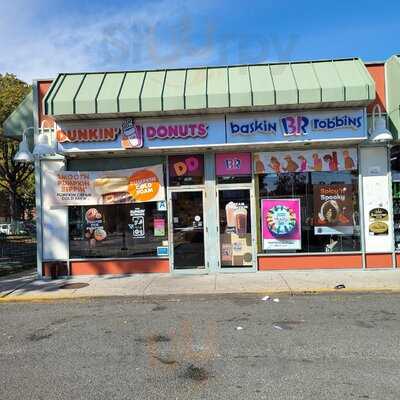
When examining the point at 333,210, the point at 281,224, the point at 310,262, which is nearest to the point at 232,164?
the point at 281,224

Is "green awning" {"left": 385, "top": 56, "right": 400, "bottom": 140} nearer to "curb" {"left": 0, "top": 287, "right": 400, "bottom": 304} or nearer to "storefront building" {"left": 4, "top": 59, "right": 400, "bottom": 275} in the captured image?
"storefront building" {"left": 4, "top": 59, "right": 400, "bottom": 275}

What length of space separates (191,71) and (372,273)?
6.78 meters

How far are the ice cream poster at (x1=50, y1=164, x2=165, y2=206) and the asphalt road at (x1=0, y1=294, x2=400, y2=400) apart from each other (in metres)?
3.84

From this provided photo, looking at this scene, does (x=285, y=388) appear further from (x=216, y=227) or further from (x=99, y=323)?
(x=216, y=227)

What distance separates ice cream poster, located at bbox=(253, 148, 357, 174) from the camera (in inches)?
495

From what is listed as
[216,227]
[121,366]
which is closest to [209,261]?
[216,227]

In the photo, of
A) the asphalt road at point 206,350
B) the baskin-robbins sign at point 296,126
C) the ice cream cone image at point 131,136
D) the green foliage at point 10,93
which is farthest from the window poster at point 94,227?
the green foliage at point 10,93

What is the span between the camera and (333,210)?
12656 mm

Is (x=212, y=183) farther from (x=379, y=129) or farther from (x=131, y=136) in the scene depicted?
(x=379, y=129)

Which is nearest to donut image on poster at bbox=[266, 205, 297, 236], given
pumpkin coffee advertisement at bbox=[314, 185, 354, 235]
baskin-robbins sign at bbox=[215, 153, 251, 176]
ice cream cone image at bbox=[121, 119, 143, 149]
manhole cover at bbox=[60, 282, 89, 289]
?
pumpkin coffee advertisement at bbox=[314, 185, 354, 235]

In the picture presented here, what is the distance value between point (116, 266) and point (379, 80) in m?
8.28

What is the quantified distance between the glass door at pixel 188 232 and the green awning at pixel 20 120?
4.26 m

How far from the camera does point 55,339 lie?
7.10 m

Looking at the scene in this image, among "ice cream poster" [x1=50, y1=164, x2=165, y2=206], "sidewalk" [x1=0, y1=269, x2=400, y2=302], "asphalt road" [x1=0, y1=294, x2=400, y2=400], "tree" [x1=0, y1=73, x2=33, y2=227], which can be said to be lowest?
"asphalt road" [x1=0, y1=294, x2=400, y2=400]
